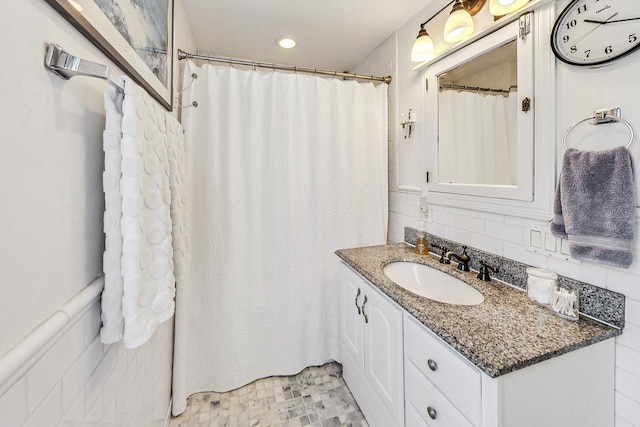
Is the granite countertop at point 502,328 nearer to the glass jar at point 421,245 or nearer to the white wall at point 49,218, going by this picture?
the glass jar at point 421,245

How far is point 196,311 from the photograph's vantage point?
5.40 ft

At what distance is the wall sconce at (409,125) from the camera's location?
176 centimetres

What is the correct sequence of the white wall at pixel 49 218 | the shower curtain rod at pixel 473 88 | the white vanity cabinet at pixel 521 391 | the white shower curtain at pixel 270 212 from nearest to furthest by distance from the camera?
the white wall at pixel 49 218, the white vanity cabinet at pixel 521 391, the shower curtain rod at pixel 473 88, the white shower curtain at pixel 270 212

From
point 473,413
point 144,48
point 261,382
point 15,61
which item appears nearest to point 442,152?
point 473,413

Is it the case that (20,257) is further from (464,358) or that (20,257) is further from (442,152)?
(442,152)

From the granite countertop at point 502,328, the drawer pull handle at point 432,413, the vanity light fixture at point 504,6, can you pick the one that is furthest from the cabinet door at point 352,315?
the vanity light fixture at point 504,6

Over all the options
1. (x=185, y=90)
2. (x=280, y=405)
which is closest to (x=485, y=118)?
(x=185, y=90)

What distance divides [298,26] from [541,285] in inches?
76.4

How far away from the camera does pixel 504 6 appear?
113cm

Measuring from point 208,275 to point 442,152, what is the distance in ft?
4.97

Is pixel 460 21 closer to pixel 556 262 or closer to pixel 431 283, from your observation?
pixel 556 262

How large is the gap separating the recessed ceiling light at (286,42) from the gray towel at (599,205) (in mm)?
1814

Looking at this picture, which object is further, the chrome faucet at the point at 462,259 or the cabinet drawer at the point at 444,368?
the chrome faucet at the point at 462,259

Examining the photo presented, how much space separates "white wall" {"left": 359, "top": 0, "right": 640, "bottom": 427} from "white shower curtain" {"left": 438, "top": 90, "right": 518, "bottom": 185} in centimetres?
14
